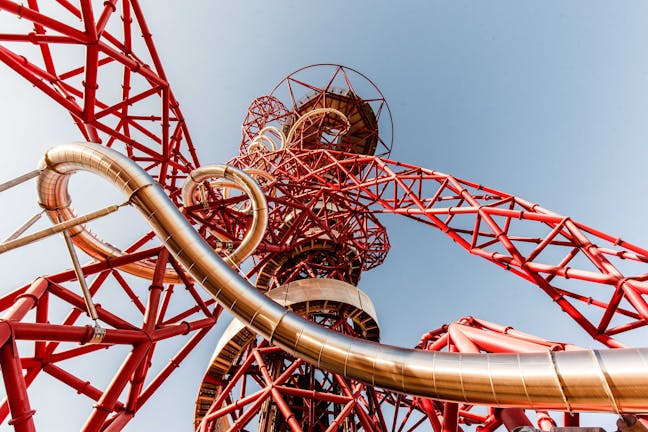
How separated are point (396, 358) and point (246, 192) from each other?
295 inches

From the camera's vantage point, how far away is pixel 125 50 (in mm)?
9188

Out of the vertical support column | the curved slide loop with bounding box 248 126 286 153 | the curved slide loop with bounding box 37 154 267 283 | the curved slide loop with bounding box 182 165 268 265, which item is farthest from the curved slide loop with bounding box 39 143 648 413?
the curved slide loop with bounding box 248 126 286 153

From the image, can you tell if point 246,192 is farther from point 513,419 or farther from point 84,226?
point 513,419

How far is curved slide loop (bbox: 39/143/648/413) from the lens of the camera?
3.90 metres

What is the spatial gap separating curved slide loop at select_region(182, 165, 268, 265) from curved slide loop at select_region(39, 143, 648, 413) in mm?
3302

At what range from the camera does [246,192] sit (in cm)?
1113

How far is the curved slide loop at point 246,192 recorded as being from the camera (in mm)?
9914

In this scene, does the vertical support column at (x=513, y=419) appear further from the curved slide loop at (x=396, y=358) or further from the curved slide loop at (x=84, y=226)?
the curved slide loop at (x=84, y=226)

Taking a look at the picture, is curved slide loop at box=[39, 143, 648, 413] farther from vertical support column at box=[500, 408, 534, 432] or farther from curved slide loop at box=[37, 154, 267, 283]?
vertical support column at box=[500, 408, 534, 432]

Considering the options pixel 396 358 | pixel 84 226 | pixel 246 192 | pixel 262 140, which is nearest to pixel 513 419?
pixel 396 358

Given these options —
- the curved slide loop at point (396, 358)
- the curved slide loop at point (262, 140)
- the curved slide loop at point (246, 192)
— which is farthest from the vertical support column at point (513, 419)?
the curved slide loop at point (262, 140)

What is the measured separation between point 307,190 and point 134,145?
8.86 m

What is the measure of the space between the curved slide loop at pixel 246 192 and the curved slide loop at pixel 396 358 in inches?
130

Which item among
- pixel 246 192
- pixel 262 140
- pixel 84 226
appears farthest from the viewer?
pixel 262 140
